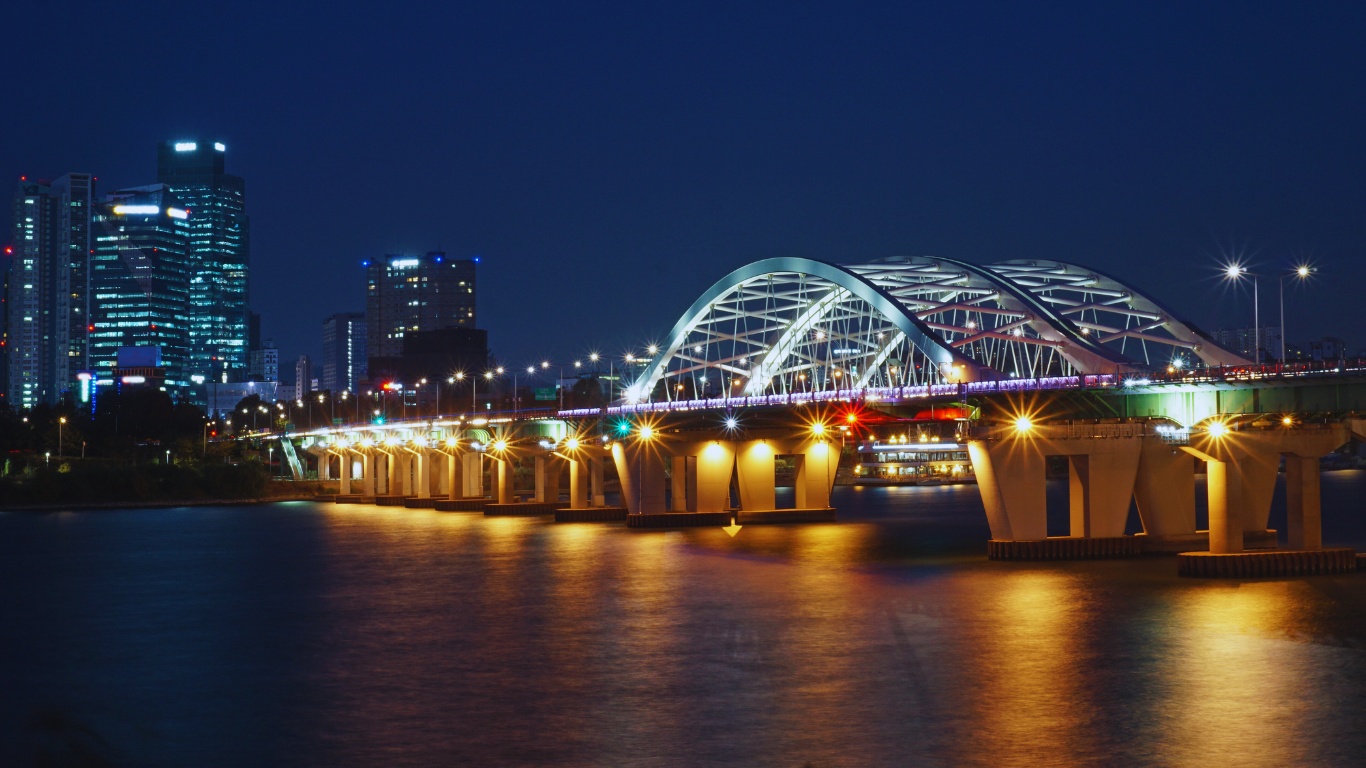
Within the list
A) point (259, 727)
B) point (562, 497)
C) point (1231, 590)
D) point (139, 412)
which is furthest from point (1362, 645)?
point (139, 412)

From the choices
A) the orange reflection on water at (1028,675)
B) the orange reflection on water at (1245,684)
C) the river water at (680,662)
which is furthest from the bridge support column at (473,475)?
the orange reflection on water at (1245,684)

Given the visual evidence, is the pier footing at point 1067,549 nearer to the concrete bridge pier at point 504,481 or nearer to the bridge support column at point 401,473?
the concrete bridge pier at point 504,481

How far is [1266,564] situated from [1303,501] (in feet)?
8.46

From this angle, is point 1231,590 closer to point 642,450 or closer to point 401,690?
point 401,690

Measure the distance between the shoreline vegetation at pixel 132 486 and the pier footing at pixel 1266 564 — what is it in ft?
320

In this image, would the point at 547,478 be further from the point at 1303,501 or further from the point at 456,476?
the point at 1303,501

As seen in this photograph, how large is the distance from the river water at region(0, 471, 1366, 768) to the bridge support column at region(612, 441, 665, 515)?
65.9 feet

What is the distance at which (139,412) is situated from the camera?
6909 inches

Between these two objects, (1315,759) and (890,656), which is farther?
(890,656)

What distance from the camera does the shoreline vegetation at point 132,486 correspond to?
127188mm

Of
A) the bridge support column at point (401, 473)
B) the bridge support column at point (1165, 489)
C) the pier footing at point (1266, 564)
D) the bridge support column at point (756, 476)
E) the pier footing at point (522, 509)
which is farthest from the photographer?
the bridge support column at point (401, 473)

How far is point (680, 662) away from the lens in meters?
36.8

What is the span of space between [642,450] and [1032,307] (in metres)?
22.2

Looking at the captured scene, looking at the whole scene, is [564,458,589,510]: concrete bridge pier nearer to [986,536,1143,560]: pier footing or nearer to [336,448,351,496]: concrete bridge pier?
[986,536,1143,560]: pier footing
